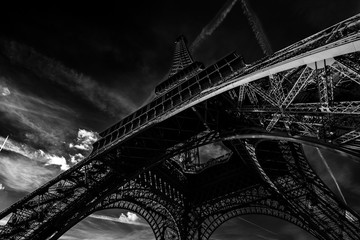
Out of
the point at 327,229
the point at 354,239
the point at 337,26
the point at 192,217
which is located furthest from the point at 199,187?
the point at 337,26

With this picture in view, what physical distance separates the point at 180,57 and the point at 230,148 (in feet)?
84.0

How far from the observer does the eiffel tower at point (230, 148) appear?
7156mm

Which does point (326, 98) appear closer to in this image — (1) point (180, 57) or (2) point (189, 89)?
(2) point (189, 89)

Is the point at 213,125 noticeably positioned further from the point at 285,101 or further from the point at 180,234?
the point at 180,234

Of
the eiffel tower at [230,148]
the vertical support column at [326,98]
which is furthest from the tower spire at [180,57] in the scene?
the vertical support column at [326,98]

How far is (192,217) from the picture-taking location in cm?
2762

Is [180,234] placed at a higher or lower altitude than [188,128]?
lower

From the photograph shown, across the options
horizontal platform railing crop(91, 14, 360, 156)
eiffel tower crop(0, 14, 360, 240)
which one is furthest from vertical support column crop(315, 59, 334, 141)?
horizontal platform railing crop(91, 14, 360, 156)

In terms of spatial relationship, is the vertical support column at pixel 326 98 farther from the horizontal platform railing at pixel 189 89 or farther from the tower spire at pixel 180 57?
the tower spire at pixel 180 57

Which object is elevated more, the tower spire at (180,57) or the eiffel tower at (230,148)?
the tower spire at (180,57)

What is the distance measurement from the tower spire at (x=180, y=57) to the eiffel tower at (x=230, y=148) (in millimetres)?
6991

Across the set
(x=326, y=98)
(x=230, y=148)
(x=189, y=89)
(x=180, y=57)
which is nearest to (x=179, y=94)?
(x=189, y=89)

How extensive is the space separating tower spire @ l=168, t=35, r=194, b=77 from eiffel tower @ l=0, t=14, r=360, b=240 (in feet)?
22.9

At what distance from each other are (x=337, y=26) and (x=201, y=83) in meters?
8.91
